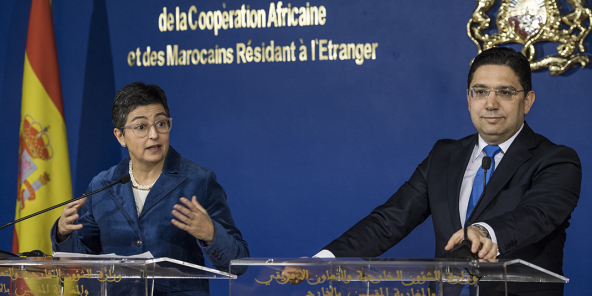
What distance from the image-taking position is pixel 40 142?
3619mm

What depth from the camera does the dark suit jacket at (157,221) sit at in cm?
225

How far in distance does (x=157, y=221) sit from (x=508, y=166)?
1.34 metres

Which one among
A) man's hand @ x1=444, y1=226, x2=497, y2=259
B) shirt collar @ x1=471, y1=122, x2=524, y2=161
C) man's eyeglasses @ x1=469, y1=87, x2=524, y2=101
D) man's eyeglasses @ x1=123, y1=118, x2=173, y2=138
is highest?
man's eyeglasses @ x1=469, y1=87, x2=524, y2=101

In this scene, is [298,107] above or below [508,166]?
above

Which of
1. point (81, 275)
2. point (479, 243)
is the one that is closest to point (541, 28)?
point (479, 243)

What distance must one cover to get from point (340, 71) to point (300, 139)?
0.50m

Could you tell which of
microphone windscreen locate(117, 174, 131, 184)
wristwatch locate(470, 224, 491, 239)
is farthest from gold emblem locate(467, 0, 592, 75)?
microphone windscreen locate(117, 174, 131, 184)

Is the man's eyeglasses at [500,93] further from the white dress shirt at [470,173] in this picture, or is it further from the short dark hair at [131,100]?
the short dark hair at [131,100]

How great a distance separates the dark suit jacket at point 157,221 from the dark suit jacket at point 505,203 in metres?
0.51

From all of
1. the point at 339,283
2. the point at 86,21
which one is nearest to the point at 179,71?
the point at 86,21

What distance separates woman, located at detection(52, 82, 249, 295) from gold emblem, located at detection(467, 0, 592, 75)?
1.99 meters

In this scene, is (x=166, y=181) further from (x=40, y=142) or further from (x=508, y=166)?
(x=40, y=142)

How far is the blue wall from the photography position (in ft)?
11.4

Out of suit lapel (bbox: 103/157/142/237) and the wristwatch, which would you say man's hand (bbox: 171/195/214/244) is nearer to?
suit lapel (bbox: 103/157/142/237)
